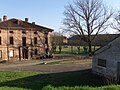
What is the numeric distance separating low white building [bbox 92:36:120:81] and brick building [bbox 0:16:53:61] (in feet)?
109

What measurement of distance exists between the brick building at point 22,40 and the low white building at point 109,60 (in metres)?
33.2

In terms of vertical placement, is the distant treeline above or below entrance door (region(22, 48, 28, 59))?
above

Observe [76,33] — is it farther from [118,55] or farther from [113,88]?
[113,88]

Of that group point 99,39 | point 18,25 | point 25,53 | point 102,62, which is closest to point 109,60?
point 102,62

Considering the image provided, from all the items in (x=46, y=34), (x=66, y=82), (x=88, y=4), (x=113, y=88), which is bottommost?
(x=66, y=82)

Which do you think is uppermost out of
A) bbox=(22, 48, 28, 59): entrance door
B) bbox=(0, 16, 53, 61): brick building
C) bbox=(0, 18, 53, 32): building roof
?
bbox=(0, 18, 53, 32): building roof

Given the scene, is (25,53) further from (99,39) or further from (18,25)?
(99,39)

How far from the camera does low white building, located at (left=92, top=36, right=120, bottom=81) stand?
26.4 m

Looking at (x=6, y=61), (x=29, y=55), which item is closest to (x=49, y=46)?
(x=29, y=55)

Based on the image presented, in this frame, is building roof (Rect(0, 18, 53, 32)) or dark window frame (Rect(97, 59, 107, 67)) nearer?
dark window frame (Rect(97, 59, 107, 67))

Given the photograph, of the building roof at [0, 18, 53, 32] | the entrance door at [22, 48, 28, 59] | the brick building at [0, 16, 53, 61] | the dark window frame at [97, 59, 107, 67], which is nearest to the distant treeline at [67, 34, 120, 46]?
the brick building at [0, 16, 53, 61]

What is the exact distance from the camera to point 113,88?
41.0 feet

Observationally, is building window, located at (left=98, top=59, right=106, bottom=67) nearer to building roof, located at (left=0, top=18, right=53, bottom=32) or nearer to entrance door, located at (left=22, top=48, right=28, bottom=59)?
building roof, located at (left=0, top=18, right=53, bottom=32)

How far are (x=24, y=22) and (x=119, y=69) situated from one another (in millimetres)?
45403
